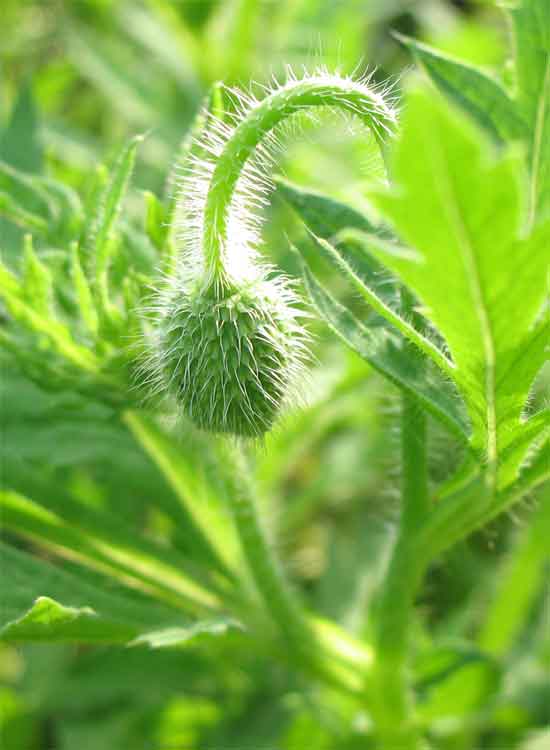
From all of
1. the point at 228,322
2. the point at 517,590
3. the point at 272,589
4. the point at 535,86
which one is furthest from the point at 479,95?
the point at 517,590

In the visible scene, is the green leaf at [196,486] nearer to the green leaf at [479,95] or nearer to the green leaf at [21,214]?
the green leaf at [21,214]

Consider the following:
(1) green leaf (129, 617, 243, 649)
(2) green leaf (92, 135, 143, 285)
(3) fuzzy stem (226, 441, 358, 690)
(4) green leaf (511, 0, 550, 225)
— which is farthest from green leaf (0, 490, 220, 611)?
(4) green leaf (511, 0, 550, 225)

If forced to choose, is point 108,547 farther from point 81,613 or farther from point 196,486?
point 81,613

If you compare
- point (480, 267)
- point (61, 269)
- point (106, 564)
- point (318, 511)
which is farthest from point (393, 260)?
point (318, 511)

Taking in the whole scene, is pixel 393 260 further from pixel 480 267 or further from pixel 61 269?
pixel 61 269

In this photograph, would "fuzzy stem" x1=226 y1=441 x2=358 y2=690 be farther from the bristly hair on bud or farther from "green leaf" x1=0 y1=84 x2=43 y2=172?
"green leaf" x1=0 y1=84 x2=43 y2=172
